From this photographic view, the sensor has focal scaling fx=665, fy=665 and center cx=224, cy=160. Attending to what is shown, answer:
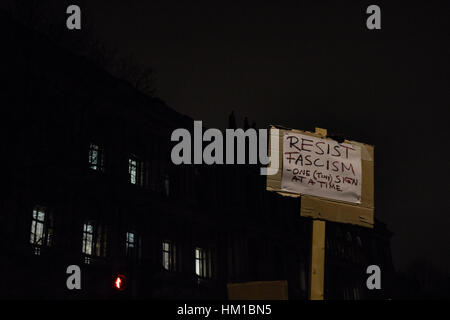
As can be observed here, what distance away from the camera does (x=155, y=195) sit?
30.2 meters

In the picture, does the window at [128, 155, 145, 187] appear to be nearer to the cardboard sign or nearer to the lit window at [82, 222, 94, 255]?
the lit window at [82, 222, 94, 255]

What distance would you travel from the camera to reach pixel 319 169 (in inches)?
268

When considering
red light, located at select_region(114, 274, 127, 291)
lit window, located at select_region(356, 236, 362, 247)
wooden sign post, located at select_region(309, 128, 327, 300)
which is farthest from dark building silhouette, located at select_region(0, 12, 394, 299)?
lit window, located at select_region(356, 236, 362, 247)

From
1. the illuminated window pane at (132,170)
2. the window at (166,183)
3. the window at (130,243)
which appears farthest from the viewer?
the window at (166,183)

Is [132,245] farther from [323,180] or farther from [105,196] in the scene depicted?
[323,180]

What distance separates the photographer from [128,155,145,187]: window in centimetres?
3011

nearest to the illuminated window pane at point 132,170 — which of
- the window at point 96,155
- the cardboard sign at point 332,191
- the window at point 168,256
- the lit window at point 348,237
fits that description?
the window at point 96,155

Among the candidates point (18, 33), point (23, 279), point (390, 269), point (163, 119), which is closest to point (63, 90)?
point (18, 33)

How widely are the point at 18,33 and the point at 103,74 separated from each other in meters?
5.14

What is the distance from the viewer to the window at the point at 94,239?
26.5 meters

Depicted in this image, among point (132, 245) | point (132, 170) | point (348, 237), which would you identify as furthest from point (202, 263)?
point (348, 237)

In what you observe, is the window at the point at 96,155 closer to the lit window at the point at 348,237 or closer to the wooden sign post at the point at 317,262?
the wooden sign post at the point at 317,262

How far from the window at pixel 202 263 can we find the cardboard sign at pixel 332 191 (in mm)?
25411

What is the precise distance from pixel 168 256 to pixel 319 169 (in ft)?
79.5
